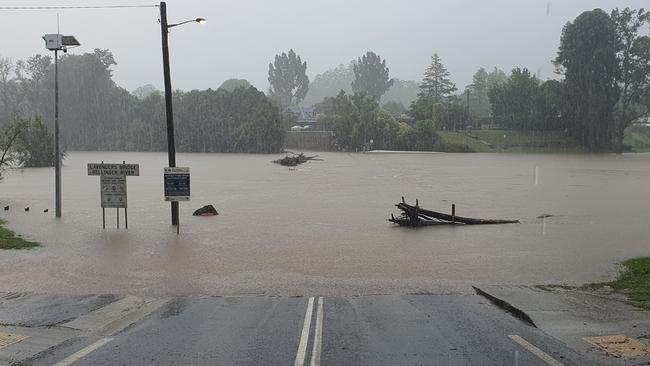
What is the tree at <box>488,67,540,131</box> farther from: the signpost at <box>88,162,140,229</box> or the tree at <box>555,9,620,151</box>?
the signpost at <box>88,162,140,229</box>

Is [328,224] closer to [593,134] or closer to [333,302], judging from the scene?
[333,302]

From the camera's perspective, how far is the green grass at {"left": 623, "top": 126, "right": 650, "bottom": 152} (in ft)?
362

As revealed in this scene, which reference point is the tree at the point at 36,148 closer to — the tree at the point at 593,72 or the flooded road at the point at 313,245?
the flooded road at the point at 313,245

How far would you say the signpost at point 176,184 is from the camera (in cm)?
1606

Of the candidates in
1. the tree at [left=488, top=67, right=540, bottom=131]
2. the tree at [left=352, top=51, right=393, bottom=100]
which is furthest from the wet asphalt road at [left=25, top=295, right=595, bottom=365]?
the tree at [left=352, top=51, right=393, bottom=100]

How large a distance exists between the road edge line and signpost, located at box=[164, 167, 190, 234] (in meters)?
9.67

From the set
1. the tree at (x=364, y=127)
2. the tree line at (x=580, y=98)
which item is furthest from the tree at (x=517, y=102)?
the tree at (x=364, y=127)

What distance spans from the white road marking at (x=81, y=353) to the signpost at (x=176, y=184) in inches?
386

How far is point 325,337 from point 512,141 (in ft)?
331

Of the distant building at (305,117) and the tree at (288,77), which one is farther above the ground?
the tree at (288,77)

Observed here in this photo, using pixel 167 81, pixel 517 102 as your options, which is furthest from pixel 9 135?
pixel 517 102

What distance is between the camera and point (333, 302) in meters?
8.50

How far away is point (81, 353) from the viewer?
5.97 m

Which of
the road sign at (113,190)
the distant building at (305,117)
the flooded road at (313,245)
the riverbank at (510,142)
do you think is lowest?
the flooded road at (313,245)
